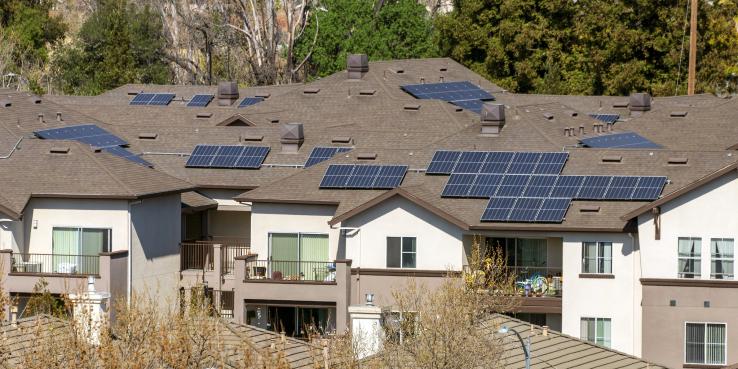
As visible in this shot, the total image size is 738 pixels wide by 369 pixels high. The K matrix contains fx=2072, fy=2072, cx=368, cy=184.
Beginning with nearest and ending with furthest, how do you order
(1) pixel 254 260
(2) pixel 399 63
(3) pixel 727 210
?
(3) pixel 727 210
(1) pixel 254 260
(2) pixel 399 63

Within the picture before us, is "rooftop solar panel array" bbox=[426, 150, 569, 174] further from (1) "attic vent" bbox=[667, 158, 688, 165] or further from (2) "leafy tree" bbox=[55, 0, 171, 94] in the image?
(2) "leafy tree" bbox=[55, 0, 171, 94]

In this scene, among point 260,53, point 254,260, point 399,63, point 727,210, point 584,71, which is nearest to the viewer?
point 727,210

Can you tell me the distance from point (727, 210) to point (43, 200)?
70.2 feet

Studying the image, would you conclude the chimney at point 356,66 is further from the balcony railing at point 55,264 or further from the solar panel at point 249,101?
the balcony railing at point 55,264

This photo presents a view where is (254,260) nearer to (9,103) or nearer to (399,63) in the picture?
(9,103)

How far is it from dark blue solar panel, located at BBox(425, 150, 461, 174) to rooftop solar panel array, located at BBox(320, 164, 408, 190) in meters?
0.91

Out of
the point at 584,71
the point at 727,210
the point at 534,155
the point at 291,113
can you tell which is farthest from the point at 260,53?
the point at 727,210

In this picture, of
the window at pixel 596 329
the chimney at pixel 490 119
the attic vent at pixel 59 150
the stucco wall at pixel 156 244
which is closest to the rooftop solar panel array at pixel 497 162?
the chimney at pixel 490 119

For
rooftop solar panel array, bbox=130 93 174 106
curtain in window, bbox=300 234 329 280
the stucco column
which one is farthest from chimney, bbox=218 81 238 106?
the stucco column

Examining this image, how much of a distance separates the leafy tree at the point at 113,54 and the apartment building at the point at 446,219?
39.6m

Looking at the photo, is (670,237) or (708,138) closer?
(670,237)

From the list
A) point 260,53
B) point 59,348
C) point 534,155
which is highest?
point 260,53

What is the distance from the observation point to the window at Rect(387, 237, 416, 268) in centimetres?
6397

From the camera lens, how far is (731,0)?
114m
